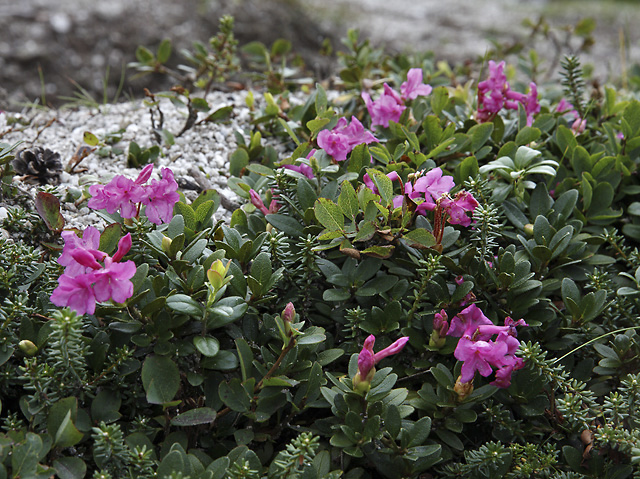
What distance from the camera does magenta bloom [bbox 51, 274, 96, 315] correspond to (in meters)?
1.21

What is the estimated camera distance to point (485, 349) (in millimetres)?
1355

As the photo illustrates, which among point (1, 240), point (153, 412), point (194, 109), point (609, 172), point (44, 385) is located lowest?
point (153, 412)

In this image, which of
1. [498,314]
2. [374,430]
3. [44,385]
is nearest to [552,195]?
[498,314]

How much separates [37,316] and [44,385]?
0.26 metres

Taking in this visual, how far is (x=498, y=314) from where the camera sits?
1.63 metres

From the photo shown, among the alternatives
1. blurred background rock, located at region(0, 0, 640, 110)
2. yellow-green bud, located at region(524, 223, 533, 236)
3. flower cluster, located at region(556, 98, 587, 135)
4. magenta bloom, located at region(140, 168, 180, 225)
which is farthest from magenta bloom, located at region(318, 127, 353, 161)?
blurred background rock, located at region(0, 0, 640, 110)

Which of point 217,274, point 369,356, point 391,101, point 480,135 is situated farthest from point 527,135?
point 217,274

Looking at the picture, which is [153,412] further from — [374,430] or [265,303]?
[374,430]

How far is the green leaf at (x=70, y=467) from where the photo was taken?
1234 mm

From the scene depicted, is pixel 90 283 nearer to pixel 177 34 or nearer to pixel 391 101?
pixel 391 101

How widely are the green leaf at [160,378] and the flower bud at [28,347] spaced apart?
273 mm

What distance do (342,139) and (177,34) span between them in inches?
137

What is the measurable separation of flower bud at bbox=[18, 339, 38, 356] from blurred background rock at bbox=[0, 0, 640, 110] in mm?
2619

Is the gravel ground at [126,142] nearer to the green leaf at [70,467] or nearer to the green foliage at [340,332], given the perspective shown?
the green foliage at [340,332]
